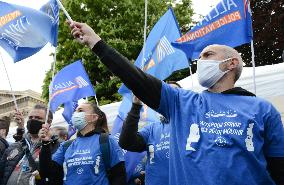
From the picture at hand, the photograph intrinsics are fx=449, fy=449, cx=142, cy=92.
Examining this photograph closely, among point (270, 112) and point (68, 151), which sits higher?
point (270, 112)

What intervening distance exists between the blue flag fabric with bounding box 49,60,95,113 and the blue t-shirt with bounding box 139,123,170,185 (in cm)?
324

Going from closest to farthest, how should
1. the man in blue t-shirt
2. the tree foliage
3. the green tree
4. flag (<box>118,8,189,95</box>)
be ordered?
the man in blue t-shirt, flag (<box>118,8,189,95</box>), the tree foliage, the green tree

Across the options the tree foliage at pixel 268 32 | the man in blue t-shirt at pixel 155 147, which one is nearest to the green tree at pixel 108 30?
the tree foliage at pixel 268 32

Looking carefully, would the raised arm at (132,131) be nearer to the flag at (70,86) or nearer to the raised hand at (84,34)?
the raised hand at (84,34)

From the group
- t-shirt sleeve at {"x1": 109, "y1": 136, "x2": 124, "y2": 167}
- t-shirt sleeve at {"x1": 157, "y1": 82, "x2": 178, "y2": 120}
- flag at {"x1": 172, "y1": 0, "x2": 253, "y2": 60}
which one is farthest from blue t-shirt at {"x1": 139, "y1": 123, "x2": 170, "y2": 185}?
t-shirt sleeve at {"x1": 157, "y1": 82, "x2": 178, "y2": 120}

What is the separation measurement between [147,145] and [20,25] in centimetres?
173

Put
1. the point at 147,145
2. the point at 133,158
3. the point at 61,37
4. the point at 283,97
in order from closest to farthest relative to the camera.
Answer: the point at 147,145, the point at 133,158, the point at 283,97, the point at 61,37

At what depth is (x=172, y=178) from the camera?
2.49 m

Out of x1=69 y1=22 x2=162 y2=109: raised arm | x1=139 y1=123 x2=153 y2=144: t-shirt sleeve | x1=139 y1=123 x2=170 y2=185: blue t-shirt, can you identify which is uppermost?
x1=69 y1=22 x2=162 y2=109: raised arm

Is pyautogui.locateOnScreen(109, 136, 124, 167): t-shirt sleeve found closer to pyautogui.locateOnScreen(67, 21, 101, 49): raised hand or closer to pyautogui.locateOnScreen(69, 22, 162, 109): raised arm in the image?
pyautogui.locateOnScreen(69, 22, 162, 109): raised arm

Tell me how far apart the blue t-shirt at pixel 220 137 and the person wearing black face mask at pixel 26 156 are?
7.30ft

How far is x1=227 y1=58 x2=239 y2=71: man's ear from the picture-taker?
8.99 feet

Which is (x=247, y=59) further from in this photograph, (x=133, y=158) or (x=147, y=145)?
(x=147, y=145)

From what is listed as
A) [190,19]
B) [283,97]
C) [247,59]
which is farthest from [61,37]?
[283,97]
